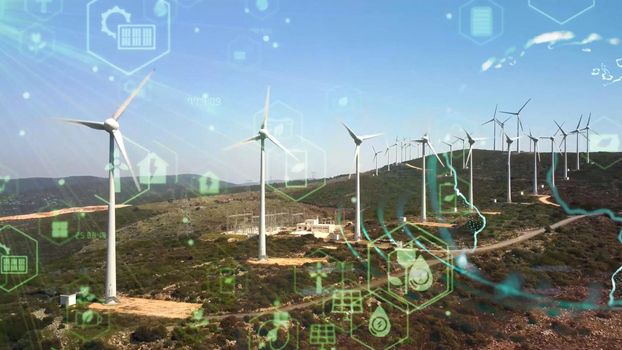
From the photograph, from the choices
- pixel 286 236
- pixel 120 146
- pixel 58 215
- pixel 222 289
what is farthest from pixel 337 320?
pixel 58 215

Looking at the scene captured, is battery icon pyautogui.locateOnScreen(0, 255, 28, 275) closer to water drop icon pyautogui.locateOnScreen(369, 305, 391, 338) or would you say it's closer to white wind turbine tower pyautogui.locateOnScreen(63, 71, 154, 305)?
white wind turbine tower pyautogui.locateOnScreen(63, 71, 154, 305)

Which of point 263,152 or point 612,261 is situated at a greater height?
point 263,152

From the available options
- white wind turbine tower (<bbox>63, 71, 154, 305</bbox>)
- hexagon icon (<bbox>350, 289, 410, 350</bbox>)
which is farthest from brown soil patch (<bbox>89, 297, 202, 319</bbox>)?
hexagon icon (<bbox>350, 289, 410, 350</bbox>)

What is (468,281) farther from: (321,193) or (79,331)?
Answer: (321,193)

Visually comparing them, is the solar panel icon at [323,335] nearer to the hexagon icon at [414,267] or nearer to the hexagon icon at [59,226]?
the hexagon icon at [414,267]

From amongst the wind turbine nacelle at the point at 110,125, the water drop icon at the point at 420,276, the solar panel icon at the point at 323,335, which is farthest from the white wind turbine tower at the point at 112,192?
the water drop icon at the point at 420,276

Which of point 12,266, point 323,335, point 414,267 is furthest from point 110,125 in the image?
point 414,267
